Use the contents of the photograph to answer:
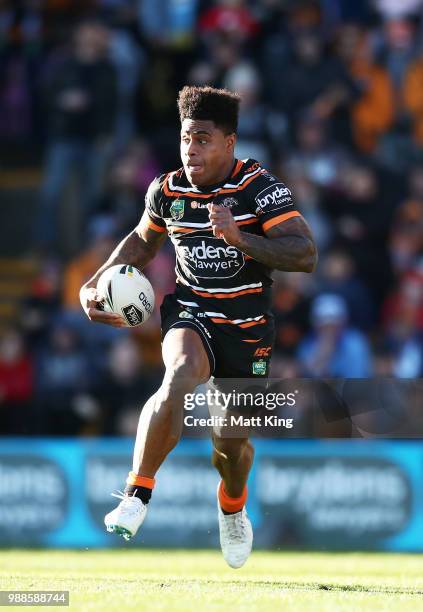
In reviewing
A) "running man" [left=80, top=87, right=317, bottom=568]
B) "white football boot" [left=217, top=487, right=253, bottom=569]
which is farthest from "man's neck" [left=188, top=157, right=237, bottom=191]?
Answer: "white football boot" [left=217, top=487, right=253, bottom=569]

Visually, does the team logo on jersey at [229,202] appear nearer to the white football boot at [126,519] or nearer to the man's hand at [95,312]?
the man's hand at [95,312]

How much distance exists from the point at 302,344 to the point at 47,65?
5336 millimetres

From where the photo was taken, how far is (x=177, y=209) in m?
7.75

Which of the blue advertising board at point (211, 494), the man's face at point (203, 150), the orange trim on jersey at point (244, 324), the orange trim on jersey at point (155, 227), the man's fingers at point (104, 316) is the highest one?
the man's face at point (203, 150)

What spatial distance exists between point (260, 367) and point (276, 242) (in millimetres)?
937

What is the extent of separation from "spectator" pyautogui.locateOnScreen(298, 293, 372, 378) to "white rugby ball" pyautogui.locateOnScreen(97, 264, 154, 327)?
215 inches

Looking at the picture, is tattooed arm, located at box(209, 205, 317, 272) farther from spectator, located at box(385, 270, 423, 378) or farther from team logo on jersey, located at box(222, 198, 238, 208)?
spectator, located at box(385, 270, 423, 378)

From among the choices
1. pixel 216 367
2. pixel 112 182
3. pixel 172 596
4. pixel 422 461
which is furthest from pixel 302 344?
pixel 172 596

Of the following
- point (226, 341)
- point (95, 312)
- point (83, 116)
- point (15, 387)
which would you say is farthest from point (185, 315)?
point (83, 116)

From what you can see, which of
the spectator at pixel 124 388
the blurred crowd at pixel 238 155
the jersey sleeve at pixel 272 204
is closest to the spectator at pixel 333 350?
the blurred crowd at pixel 238 155

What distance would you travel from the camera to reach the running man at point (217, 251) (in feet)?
24.2

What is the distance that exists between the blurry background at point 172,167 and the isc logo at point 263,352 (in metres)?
4.50

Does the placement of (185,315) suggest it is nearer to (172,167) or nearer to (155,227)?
(155,227)

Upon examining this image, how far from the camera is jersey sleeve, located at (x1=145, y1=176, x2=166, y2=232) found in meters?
7.88
